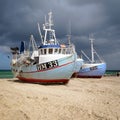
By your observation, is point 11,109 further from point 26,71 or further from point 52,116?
point 26,71

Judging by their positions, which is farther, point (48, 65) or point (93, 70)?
point (93, 70)

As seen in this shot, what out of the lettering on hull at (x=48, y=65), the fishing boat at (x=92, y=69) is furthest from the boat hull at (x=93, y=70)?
the lettering on hull at (x=48, y=65)

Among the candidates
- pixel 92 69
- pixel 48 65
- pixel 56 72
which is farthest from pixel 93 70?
pixel 48 65

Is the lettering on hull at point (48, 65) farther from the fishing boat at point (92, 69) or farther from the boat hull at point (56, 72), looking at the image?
the fishing boat at point (92, 69)

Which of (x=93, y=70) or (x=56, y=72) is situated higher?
(x=56, y=72)

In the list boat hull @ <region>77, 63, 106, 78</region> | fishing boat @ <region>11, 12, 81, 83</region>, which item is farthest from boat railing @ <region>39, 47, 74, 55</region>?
boat hull @ <region>77, 63, 106, 78</region>

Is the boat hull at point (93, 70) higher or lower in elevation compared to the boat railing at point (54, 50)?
lower

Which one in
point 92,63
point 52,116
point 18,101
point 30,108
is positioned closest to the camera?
point 52,116

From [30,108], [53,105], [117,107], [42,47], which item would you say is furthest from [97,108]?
[42,47]

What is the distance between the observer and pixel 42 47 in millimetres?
33344

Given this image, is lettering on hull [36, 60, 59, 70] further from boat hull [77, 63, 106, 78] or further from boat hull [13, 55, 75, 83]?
boat hull [77, 63, 106, 78]

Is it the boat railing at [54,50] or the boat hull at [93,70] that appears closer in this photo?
the boat railing at [54,50]

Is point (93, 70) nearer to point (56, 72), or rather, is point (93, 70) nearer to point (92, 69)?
point (92, 69)

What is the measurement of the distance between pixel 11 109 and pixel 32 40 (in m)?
27.1
